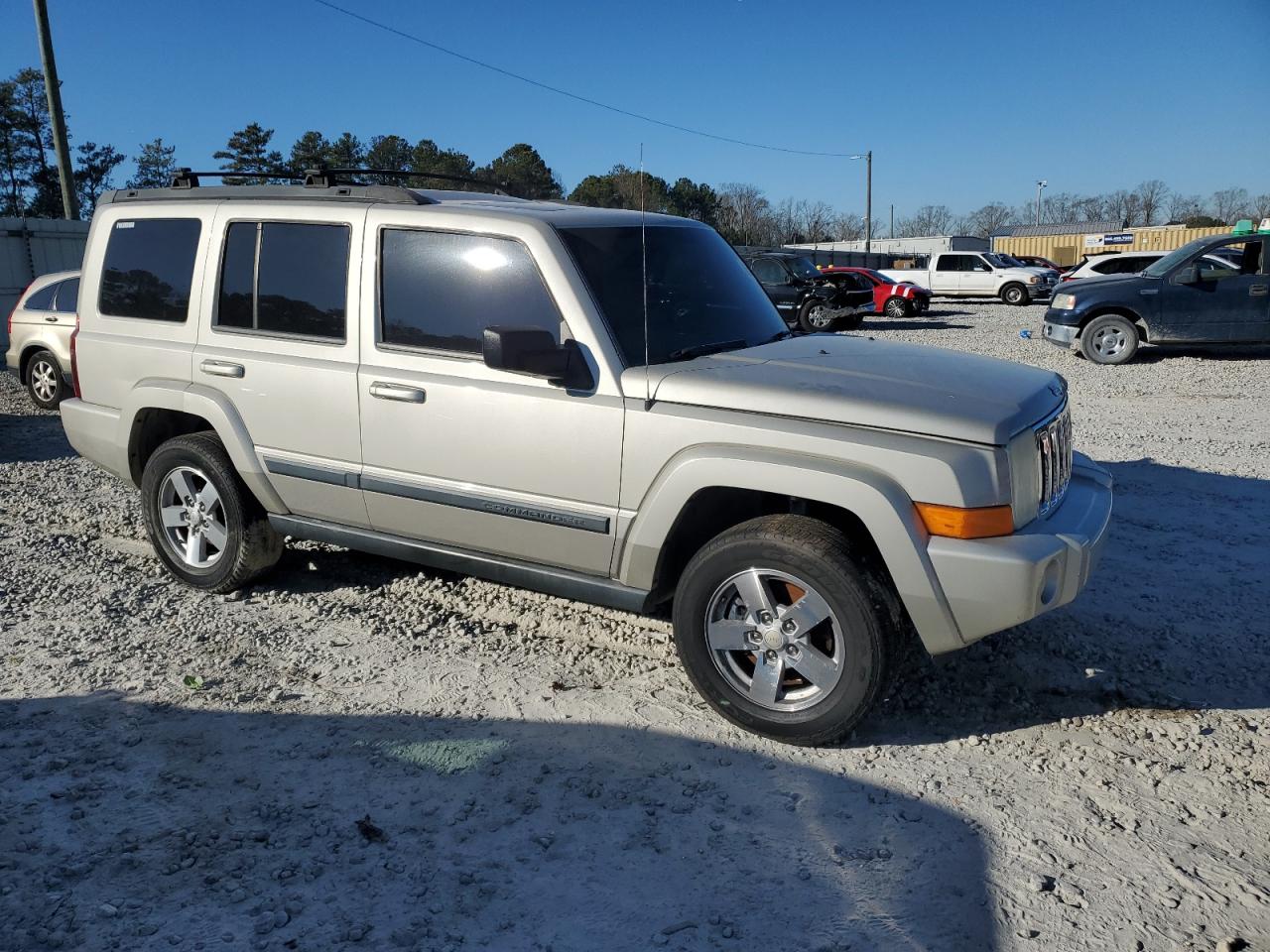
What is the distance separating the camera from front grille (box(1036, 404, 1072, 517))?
12.3 ft

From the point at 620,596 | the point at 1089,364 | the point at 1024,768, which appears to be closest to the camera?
the point at 1024,768

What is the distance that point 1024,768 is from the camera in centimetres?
363

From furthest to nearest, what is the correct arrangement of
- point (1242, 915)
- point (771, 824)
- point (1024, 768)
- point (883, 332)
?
1. point (883, 332)
2. point (1024, 768)
3. point (771, 824)
4. point (1242, 915)

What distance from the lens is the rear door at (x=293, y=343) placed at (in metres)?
4.58

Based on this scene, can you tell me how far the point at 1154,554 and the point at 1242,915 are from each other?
3.27 meters

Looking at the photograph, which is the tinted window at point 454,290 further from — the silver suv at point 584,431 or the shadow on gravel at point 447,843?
the shadow on gravel at point 447,843

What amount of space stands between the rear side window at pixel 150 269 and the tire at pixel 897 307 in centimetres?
2289

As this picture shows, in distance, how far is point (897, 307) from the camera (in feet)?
86.1

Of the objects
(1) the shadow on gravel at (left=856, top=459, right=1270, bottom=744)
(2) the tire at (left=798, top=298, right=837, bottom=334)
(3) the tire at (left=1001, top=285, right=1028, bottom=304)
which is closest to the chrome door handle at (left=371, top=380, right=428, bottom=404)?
(1) the shadow on gravel at (left=856, top=459, right=1270, bottom=744)

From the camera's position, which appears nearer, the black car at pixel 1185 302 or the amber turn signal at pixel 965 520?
the amber turn signal at pixel 965 520

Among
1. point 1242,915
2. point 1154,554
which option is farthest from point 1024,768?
point 1154,554

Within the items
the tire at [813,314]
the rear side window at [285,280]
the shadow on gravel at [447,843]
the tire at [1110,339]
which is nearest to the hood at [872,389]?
the shadow on gravel at [447,843]

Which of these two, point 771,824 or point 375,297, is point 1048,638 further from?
point 375,297

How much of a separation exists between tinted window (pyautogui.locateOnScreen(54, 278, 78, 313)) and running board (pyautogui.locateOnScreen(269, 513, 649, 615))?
7.98 meters
